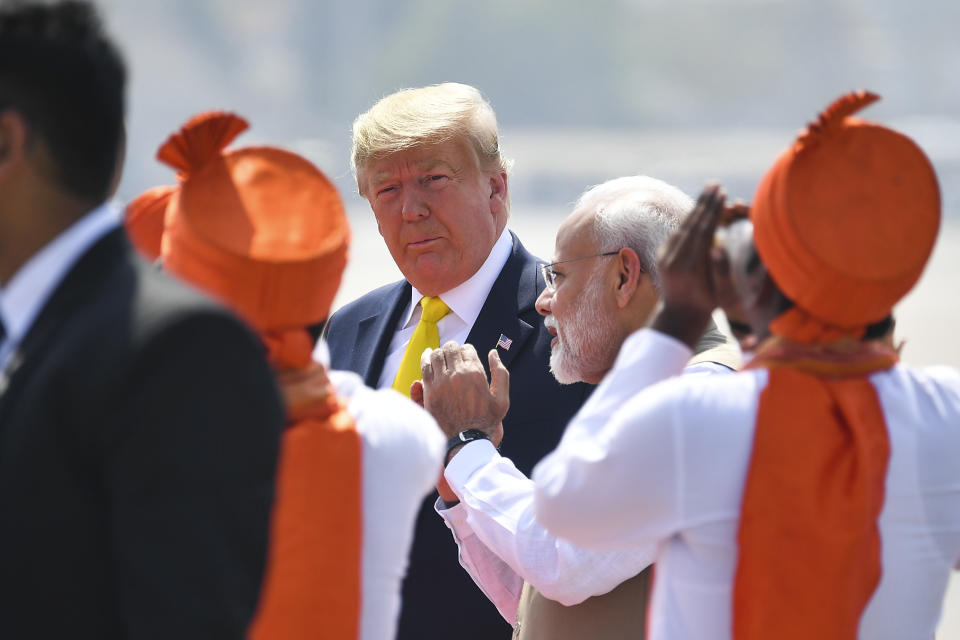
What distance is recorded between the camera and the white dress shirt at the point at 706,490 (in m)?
2.15

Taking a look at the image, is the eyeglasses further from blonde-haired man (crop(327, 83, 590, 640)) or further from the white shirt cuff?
the white shirt cuff

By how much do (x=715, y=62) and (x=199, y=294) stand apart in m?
54.2

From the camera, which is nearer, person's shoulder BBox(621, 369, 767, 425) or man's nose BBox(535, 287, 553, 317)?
person's shoulder BBox(621, 369, 767, 425)

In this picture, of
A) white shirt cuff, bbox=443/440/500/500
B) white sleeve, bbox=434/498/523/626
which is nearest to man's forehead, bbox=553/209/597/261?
white shirt cuff, bbox=443/440/500/500

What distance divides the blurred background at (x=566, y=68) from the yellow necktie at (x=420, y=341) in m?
39.8

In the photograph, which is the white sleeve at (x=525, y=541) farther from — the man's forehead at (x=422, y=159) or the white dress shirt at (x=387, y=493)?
the man's forehead at (x=422, y=159)

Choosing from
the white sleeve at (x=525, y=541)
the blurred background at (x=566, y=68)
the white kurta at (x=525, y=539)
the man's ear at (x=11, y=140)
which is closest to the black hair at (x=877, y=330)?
the white kurta at (x=525, y=539)

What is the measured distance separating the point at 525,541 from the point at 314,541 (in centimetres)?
75

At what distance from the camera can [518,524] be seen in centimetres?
281

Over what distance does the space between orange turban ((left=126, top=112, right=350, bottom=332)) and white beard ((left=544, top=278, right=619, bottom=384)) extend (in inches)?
39.4

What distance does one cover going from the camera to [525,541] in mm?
2803

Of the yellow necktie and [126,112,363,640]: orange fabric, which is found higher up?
[126,112,363,640]: orange fabric

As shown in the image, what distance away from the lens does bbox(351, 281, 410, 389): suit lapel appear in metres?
3.90

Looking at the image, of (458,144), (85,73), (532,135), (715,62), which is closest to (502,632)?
(458,144)
